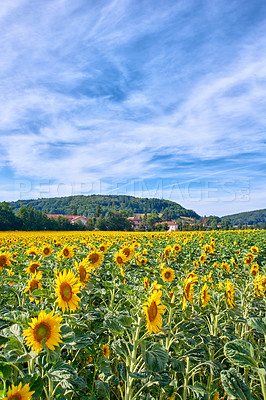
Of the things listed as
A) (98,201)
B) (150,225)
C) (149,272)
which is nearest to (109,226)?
(150,225)

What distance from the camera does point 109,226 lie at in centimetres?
7788

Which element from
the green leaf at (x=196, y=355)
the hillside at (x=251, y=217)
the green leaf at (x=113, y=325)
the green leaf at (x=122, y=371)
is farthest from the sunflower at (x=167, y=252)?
the hillside at (x=251, y=217)

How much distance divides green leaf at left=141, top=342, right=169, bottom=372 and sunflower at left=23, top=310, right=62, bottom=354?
0.67m

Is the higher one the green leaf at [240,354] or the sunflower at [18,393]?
the green leaf at [240,354]

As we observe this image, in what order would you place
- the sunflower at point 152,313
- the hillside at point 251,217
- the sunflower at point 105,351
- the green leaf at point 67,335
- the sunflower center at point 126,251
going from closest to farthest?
the green leaf at point 67,335 → the sunflower at point 152,313 → the sunflower at point 105,351 → the sunflower center at point 126,251 → the hillside at point 251,217

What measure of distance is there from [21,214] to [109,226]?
95.0 ft

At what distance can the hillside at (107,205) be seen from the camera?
13112 cm

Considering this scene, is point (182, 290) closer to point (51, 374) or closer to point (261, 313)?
point (51, 374)

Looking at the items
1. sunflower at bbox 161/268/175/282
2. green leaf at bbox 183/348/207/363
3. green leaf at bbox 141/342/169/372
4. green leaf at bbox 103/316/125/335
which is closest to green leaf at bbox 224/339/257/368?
green leaf at bbox 141/342/169/372

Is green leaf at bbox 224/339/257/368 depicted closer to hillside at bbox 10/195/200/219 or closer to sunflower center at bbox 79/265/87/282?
sunflower center at bbox 79/265/87/282

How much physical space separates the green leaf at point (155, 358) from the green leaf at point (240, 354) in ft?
1.77

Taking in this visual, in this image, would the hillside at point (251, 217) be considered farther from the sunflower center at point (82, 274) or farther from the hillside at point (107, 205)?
the sunflower center at point (82, 274)

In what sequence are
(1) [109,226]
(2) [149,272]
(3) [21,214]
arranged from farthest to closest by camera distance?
(1) [109,226] < (3) [21,214] < (2) [149,272]

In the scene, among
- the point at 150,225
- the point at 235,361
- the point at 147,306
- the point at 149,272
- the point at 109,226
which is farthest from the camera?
the point at 150,225
